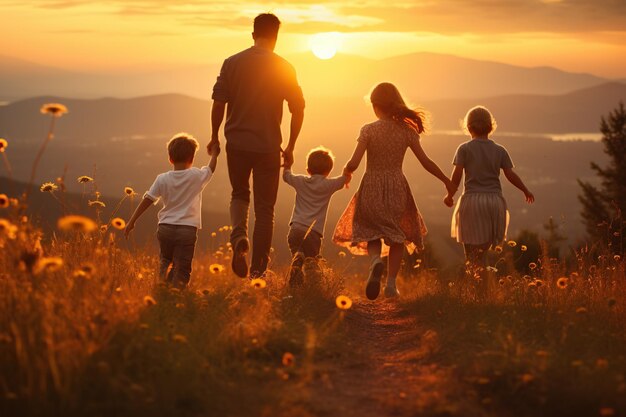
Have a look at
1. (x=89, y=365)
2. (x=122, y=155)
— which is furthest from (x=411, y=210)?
(x=122, y=155)

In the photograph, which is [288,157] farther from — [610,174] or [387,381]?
[610,174]

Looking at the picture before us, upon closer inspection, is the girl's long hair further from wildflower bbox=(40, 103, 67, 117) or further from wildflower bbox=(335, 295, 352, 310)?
wildflower bbox=(40, 103, 67, 117)

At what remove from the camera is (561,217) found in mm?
8680

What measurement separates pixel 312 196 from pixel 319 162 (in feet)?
1.19

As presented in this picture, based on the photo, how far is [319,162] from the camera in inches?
315

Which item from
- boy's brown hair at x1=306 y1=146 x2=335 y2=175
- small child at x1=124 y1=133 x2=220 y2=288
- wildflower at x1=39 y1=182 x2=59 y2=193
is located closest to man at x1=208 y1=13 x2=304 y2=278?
boy's brown hair at x1=306 y1=146 x2=335 y2=175

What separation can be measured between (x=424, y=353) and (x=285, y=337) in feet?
3.21

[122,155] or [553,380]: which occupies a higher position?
[122,155]

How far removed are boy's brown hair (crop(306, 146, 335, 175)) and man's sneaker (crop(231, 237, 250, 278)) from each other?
1.03 m

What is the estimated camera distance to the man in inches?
307

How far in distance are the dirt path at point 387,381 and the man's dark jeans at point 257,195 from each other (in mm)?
1733

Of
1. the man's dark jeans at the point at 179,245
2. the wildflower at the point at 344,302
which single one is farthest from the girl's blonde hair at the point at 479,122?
the wildflower at the point at 344,302

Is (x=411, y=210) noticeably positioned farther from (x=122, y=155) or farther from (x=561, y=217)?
(x=122, y=155)

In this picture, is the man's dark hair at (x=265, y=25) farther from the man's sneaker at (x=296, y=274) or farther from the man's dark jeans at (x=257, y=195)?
the man's sneaker at (x=296, y=274)
